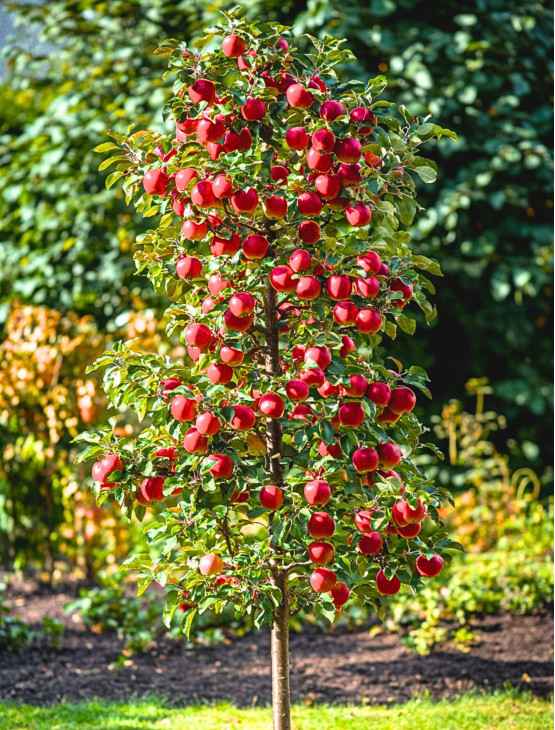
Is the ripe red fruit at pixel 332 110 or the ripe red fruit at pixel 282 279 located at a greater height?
the ripe red fruit at pixel 332 110

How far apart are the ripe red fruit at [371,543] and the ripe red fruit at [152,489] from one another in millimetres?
437

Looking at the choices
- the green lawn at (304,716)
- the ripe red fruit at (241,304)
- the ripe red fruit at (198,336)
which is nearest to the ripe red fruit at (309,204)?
the ripe red fruit at (241,304)

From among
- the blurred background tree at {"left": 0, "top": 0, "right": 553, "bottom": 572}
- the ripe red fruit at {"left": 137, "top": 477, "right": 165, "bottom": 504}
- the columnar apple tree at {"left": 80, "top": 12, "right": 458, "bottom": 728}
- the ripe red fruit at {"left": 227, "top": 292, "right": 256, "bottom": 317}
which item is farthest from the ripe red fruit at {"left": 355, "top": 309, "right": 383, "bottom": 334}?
the blurred background tree at {"left": 0, "top": 0, "right": 553, "bottom": 572}

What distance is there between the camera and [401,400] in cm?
208

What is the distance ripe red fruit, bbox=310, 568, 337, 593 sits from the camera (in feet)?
6.63

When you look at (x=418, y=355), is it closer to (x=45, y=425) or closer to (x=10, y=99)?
(x=45, y=425)

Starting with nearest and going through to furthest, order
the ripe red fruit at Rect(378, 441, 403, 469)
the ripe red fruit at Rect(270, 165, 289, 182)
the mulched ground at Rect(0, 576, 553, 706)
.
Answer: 1. the ripe red fruit at Rect(378, 441, 403, 469)
2. the ripe red fruit at Rect(270, 165, 289, 182)
3. the mulched ground at Rect(0, 576, 553, 706)

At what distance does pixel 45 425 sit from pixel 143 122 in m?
1.56

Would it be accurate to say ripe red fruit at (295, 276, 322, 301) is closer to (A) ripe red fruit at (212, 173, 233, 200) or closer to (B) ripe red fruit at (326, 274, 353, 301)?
(B) ripe red fruit at (326, 274, 353, 301)

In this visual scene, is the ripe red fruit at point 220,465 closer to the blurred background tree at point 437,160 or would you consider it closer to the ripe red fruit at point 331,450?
the ripe red fruit at point 331,450

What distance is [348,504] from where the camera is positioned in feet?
6.99

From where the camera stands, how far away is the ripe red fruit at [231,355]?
81.5 inches

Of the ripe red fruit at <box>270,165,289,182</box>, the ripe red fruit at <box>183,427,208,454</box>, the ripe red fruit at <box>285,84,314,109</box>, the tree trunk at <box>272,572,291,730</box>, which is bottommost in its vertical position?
the tree trunk at <box>272,572,291,730</box>

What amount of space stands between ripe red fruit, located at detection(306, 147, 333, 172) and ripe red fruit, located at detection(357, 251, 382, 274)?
20 centimetres
